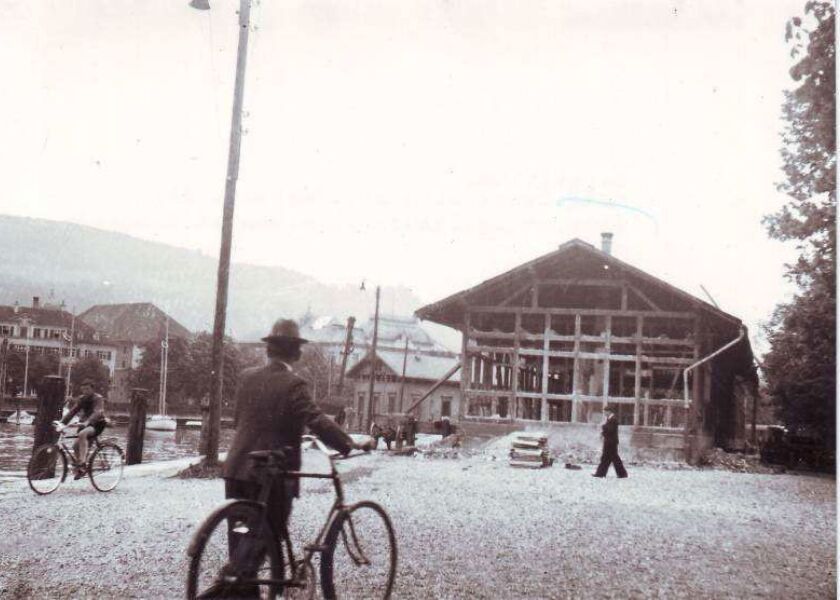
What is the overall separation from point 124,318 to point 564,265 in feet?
36.4

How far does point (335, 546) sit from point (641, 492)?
8.18m

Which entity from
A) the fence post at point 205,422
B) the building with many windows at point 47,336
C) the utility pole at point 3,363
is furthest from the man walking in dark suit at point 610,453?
the utility pole at point 3,363

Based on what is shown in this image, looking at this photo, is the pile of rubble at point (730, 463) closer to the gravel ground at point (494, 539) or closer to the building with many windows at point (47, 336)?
the gravel ground at point (494, 539)

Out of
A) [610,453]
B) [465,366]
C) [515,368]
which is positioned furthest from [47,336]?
[465,366]

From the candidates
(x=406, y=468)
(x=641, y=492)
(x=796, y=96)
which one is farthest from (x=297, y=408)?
(x=406, y=468)

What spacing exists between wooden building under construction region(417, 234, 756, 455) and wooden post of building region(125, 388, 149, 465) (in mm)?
7677

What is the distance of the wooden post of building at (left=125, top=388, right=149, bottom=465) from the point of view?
1240cm

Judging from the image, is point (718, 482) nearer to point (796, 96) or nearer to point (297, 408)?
point (796, 96)

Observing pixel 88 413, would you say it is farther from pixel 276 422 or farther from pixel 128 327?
pixel 276 422

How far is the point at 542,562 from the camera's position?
621cm

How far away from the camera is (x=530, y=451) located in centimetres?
1586

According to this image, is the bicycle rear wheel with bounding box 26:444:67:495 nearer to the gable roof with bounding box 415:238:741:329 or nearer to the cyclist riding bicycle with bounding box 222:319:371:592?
the cyclist riding bicycle with bounding box 222:319:371:592

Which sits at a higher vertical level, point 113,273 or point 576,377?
point 113,273

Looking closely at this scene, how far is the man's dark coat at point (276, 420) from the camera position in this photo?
14.7ft
